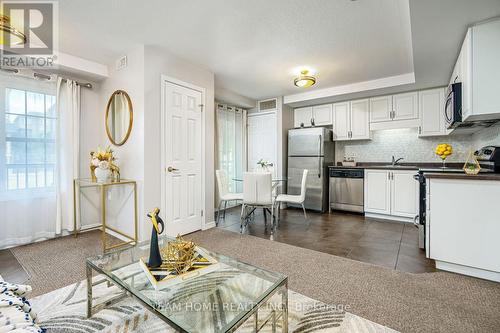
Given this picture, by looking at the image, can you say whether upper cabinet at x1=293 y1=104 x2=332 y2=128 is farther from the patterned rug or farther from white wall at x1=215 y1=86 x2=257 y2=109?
the patterned rug

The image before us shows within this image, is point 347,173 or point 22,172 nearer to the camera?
point 22,172

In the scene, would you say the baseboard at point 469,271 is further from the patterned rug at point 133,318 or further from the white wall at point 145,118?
the white wall at point 145,118

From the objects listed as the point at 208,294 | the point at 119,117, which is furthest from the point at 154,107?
the point at 208,294

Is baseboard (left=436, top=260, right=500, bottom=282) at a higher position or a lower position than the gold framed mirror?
lower

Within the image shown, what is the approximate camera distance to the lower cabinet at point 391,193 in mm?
3908

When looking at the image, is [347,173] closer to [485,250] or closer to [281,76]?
[281,76]

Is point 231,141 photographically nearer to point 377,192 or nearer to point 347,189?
point 347,189

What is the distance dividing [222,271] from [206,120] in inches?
102

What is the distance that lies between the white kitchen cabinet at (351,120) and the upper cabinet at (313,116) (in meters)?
0.15

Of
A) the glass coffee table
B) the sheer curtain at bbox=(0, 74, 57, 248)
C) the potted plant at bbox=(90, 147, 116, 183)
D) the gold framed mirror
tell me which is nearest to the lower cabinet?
the glass coffee table

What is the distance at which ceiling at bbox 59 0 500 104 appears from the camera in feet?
6.75

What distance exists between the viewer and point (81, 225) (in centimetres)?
348

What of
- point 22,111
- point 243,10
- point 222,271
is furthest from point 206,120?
point 222,271

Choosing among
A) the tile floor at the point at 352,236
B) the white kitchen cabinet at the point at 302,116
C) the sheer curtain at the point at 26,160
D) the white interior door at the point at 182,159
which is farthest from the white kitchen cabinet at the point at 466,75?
the sheer curtain at the point at 26,160
